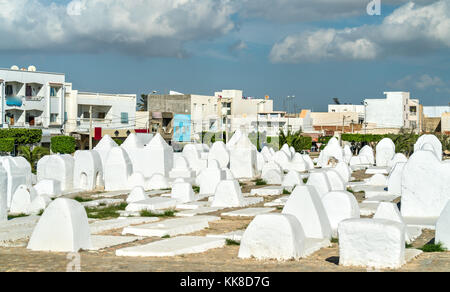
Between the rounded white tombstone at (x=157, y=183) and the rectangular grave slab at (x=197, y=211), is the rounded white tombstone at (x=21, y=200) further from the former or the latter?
the rounded white tombstone at (x=157, y=183)

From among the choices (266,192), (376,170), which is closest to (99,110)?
(376,170)

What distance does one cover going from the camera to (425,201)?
16.7 m

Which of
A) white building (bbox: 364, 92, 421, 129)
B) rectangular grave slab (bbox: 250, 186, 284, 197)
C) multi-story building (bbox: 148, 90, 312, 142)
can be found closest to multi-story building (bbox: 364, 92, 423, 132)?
white building (bbox: 364, 92, 421, 129)

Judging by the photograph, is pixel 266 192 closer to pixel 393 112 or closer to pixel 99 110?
pixel 99 110

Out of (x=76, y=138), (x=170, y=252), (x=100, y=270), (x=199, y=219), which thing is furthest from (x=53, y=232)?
(x=76, y=138)

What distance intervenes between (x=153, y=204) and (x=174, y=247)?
7650mm

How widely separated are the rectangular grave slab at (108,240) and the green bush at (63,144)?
30.8 metres

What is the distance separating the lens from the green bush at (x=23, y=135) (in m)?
39.6

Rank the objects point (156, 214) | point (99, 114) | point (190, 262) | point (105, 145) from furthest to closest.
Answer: point (99, 114) → point (105, 145) → point (156, 214) → point (190, 262)

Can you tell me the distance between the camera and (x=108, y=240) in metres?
12.9

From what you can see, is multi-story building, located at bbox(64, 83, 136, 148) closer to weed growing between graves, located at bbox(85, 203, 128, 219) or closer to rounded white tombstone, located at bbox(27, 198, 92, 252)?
weed growing between graves, located at bbox(85, 203, 128, 219)

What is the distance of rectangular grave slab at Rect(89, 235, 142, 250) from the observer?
1211cm

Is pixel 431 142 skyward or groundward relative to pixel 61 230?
skyward

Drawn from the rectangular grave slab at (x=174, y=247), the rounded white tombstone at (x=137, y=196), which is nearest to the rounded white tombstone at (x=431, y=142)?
the rounded white tombstone at (x=137, y=196)
